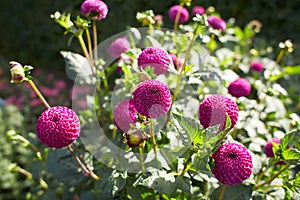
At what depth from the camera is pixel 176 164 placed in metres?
0.80

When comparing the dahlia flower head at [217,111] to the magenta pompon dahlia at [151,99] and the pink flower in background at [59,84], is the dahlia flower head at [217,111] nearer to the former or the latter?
the magenta pompon dahlia at [151,99]

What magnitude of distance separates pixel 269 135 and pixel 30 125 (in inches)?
57.7

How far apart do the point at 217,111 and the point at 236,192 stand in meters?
0.20

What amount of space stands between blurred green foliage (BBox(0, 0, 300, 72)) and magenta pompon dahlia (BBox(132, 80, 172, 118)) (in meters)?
1.98

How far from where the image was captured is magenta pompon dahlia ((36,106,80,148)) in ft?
2.32

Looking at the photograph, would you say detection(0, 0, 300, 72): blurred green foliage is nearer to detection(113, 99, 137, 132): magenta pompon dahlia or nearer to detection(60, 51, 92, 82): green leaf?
detection(60, 51, 92, 82): green leaf

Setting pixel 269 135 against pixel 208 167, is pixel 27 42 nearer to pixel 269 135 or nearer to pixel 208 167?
pixel 269 135

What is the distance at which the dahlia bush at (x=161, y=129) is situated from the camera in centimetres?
69

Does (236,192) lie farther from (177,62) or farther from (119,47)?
(119,47)

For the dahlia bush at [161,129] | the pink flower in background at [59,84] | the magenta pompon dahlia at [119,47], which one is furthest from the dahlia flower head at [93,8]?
the pink flower in background at [59,84]

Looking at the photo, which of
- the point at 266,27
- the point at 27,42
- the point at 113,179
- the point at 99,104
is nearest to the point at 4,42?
the point at 27,42

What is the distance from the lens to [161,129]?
850mm

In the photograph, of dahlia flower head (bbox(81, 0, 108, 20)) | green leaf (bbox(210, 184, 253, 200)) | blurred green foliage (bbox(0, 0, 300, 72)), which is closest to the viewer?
green leaf (bbox(210, 184, 253, 200))

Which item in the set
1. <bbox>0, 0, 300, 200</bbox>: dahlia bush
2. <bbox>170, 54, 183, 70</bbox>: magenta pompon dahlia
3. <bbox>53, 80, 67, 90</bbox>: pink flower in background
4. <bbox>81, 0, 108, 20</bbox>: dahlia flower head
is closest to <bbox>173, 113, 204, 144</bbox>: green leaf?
<bbox>0, 0, 300, 200</bbox>: dahlia bush
